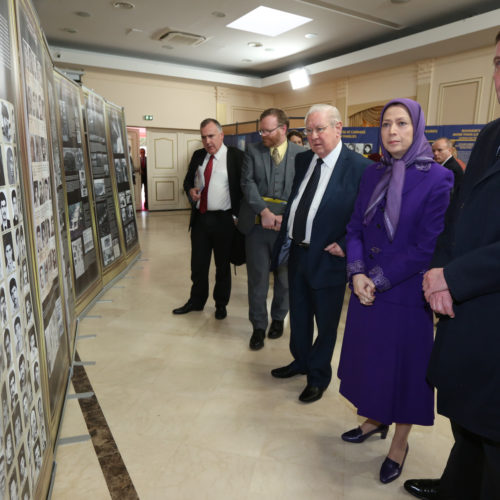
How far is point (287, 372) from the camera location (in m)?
2.61

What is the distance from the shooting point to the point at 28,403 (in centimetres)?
138

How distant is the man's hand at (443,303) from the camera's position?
1.16 metres

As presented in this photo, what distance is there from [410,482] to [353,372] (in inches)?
18.9

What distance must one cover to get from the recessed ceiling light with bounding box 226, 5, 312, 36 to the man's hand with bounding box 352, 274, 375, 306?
662 centimetres

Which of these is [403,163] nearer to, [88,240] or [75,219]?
[75,219]

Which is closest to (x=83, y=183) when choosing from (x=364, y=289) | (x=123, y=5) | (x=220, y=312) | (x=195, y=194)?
(x=195, y=194)

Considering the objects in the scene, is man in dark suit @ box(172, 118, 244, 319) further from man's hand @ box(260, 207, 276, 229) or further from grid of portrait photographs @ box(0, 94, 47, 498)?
grid of portrait photographs @ box(0, 94, 47, 498)

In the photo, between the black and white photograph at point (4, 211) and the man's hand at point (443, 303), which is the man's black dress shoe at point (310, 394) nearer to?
the man's hand at point (443, 303)

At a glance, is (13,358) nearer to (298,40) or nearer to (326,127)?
(326,127)

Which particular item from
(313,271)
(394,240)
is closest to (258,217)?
(313,271)

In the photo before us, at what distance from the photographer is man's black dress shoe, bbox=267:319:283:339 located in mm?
3250

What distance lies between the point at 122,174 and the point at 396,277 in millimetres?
4319

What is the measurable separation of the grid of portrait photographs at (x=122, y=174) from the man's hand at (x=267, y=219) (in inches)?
106

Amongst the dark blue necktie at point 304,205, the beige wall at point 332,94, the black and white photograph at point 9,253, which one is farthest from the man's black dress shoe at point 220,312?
the beige wall at point 332,94
